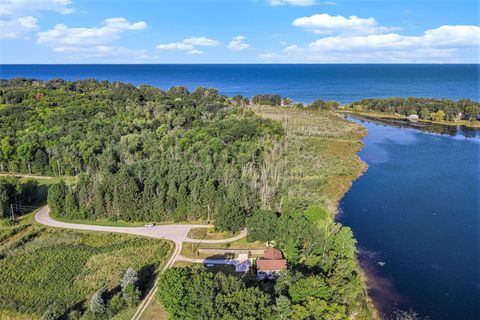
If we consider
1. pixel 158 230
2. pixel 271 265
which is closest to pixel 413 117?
pixel 158 230

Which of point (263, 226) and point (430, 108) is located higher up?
point (430, 108)

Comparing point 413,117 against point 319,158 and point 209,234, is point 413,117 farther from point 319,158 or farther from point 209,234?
point 209,234

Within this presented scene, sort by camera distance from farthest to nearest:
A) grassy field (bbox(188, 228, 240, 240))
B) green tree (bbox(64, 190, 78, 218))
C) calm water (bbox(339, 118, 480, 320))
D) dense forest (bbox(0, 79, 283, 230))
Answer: green tree (bbox(64, 190, 78, 218))
dense forest (bbox(0, 79, 283, 230))
grassy field (bbox(188, 228, 240, 240))
calm water (bbox(339, 118, 480, 320))

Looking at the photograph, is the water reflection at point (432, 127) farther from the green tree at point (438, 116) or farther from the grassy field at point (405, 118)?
the green tree at point (438, 116)

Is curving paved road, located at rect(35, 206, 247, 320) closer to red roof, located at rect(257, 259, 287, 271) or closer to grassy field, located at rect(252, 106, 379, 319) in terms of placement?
red roof, located at rect(257, 259, 287, 271)

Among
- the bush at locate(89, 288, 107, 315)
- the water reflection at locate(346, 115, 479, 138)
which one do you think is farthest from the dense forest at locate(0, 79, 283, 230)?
→ the water reflection at locate(346, 115, 479, 138)

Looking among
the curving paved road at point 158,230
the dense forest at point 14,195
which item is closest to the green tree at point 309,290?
the curving paved road at point 158,230
